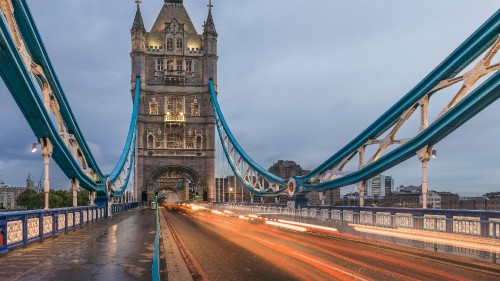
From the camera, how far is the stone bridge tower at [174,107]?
99062 millimetres

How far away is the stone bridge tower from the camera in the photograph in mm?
99062

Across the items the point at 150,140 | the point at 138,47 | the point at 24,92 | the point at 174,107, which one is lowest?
the point at 24,92

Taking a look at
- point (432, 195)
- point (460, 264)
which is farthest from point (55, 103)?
point (432, 195)

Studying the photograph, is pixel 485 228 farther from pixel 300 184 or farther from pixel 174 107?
pixel 174 107

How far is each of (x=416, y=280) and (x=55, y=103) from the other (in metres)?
22.1

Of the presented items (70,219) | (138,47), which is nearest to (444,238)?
(70,219)

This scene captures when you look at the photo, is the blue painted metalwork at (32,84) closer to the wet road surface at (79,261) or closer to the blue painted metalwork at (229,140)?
the wet road surface at (79,261)

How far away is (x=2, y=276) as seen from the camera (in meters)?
11.1

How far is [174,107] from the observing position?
333ft

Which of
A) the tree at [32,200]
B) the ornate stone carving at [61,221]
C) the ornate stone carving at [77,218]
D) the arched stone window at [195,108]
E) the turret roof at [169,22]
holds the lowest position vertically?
the tree at [32,200]

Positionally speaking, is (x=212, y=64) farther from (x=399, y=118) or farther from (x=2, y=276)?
(x=2, y=276)

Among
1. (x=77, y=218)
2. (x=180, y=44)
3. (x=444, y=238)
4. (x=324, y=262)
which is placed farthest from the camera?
(x=180, y=44)

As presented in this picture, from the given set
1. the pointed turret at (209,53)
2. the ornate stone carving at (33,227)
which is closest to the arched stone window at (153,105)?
the pointed turret at (209,53)

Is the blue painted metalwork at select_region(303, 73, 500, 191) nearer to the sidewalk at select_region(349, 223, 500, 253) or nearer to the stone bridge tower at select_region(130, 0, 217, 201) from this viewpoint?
the sidewalk at select_region(349, 223, 500, 253)
